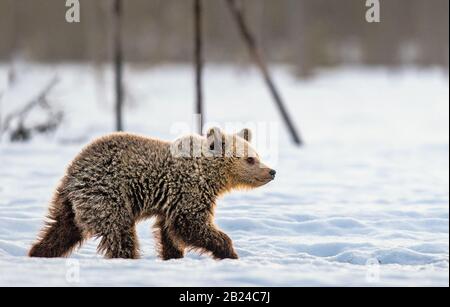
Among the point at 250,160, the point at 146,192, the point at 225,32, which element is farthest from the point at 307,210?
the point at 225,32

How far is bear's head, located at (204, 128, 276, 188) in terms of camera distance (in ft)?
24.8

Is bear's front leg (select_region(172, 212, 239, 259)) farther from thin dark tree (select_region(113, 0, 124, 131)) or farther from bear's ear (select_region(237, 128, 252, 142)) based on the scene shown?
thin dark tree (select_region(113, 0, 124, 131))

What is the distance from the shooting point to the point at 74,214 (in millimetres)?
7133

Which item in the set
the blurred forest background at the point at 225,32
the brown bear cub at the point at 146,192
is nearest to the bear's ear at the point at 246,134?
the brown bear cub at the point at 146,192

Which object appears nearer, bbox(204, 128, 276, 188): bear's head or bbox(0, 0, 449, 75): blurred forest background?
bbox(204, 128, 276, 188): bear's head

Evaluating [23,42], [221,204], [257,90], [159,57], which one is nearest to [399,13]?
[159,57]

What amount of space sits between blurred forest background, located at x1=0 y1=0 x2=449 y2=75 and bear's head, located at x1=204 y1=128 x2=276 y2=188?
40242mm

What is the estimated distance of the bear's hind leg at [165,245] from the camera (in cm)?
743

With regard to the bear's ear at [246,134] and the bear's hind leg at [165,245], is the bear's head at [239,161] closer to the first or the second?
the bear's ear at [246,134]

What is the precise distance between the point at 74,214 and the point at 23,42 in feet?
149

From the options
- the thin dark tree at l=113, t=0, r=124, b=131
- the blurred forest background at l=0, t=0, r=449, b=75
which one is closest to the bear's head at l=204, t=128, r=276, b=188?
the thin dark tree at l=113, t=0, r=124, b=131

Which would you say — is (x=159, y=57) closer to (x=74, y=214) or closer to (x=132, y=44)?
(x=132, y=44)

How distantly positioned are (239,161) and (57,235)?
156 centimetres

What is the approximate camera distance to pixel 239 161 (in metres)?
7.66
